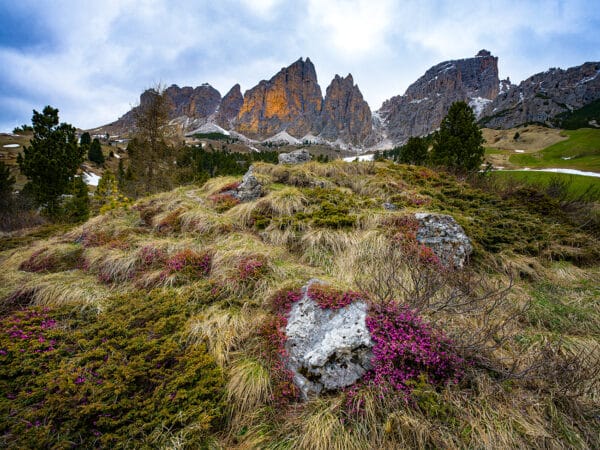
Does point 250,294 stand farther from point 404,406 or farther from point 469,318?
point 469,318

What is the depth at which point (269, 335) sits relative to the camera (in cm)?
311

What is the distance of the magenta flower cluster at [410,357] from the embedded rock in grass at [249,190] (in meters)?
6.20

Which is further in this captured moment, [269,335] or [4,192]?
[4,192]

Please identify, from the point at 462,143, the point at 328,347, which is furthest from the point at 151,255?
the point at 462,143

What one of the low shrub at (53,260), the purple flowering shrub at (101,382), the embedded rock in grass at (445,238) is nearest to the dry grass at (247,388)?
the purple flowering shrub at (101,382)

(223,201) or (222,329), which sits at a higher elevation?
(223,201)

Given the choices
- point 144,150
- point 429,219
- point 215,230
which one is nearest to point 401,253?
point 429,219

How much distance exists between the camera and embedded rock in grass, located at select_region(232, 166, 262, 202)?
8.09 m

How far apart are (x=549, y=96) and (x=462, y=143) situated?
164m

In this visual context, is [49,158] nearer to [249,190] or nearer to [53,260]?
[53,260]

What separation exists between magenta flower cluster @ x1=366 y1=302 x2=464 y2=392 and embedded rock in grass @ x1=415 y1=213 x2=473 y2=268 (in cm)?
257

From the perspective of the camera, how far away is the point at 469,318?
3.44 meters

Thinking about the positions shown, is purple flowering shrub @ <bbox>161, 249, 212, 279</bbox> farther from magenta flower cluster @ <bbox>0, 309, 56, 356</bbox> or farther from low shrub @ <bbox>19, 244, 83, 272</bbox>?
low shrub @ <bbox>19, 244, 83, 272</bbox>

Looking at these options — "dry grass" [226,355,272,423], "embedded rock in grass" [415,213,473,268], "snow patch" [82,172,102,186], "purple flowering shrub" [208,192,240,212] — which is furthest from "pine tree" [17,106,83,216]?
"snow patch" [82,172,102,186]
